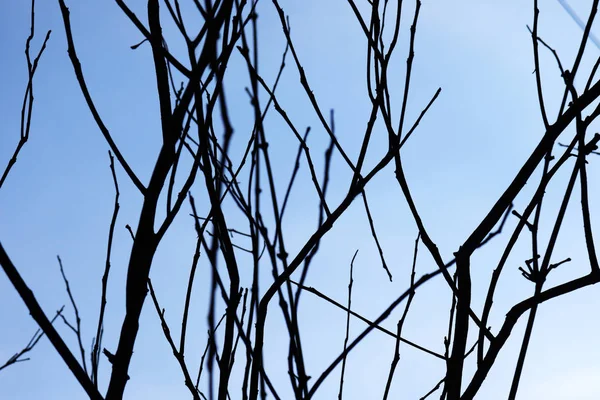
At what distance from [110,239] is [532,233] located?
0.93 metres

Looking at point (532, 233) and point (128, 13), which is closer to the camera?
point (128, 13)

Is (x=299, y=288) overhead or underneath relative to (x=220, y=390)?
overhead

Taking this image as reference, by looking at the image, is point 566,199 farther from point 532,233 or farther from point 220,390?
point 220,390

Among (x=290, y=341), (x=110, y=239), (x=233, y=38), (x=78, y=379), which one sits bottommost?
(x=78, y=379)

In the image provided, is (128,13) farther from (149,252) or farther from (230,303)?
(230,303)

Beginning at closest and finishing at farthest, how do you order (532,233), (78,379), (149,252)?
(78,379)
(149,252)
(532,233)

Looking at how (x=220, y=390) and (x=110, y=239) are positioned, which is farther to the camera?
(x=110, y=239)

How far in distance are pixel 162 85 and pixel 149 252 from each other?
306 mm

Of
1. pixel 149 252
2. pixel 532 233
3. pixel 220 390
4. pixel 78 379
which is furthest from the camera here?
pixel 532 233

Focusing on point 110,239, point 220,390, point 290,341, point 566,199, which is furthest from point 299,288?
point 566,199

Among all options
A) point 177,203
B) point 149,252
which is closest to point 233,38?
point 177,203

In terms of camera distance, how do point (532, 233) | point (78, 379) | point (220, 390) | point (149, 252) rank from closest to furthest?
point (78, 379)
point (149, 252)
point (220, 390)
point (532, 233)

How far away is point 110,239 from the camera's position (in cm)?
143

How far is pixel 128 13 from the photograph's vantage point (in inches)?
48.4
